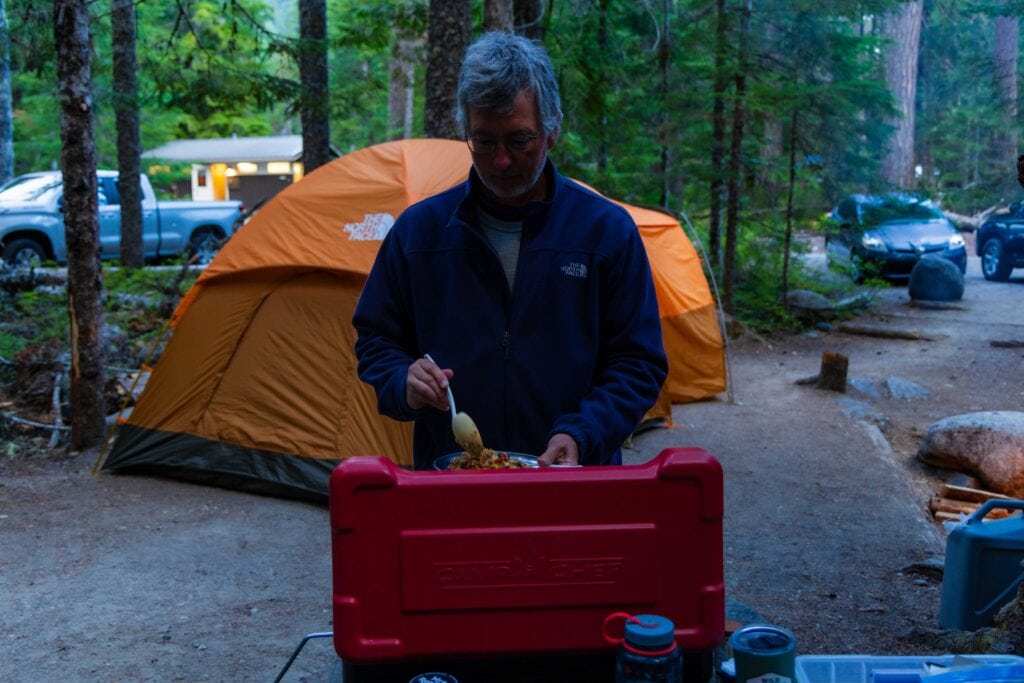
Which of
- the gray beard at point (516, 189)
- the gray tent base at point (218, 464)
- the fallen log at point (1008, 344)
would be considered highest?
the gray beard at point (516, 189)

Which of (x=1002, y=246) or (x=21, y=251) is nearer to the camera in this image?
(x=21, y=251)

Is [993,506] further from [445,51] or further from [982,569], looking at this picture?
[445,51]

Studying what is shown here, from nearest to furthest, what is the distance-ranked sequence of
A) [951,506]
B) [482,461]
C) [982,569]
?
[482,461] → [982,569] → [951,506]

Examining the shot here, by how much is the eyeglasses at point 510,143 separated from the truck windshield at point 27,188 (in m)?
15.1

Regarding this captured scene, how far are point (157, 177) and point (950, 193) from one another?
69.0ft

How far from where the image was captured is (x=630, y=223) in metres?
2.45

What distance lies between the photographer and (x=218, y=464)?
6793 mm

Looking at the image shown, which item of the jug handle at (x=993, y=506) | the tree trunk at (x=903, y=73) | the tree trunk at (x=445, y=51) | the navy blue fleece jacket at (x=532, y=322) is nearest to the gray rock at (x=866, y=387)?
the tree trunk at (x=445, y=51)

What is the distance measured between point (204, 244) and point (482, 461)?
17660 millimetres

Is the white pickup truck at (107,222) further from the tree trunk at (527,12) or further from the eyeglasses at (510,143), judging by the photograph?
the eyeglasses at (510,143)

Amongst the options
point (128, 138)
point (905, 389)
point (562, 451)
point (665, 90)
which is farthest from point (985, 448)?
point (128, 138)

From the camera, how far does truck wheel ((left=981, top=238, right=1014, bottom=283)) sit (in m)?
18.9

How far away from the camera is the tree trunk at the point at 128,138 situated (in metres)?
13.1

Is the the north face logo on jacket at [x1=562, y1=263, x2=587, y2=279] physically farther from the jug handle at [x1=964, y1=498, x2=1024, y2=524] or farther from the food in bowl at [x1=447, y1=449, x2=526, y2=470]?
the jug handle at [x1=964, y1=498, x2=1024, y2=524]
